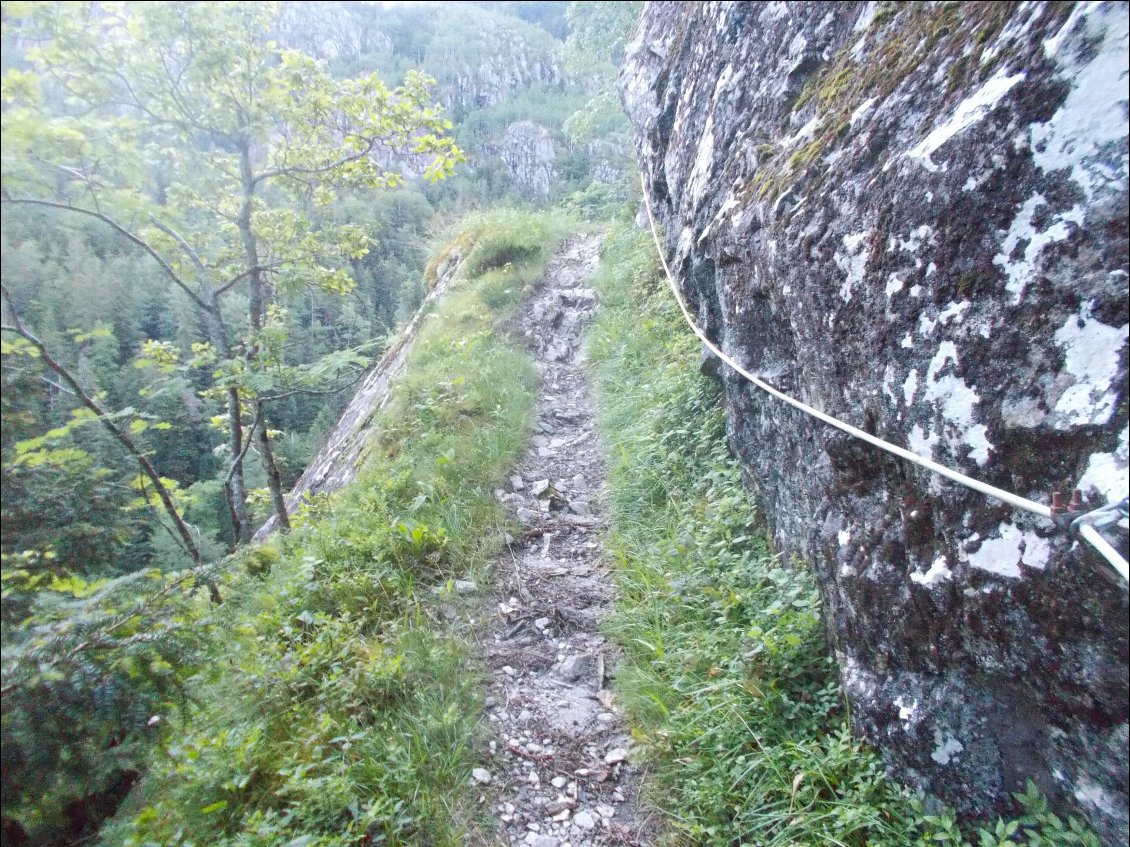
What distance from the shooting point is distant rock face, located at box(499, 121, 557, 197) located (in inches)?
1699

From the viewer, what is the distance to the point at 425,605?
3.97 meters

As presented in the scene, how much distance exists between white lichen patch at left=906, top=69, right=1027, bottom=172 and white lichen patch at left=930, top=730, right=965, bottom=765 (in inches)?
79.5

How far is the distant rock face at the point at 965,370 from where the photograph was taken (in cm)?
162

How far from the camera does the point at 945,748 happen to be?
2.11 m

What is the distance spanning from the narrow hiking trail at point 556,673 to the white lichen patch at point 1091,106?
116 inches

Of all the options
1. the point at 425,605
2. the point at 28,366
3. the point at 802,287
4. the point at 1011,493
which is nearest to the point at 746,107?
the point at 802,287

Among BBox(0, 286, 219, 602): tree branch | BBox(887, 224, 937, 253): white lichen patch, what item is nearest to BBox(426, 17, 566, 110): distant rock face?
BBox(0, 286, 219, 602): tree branch

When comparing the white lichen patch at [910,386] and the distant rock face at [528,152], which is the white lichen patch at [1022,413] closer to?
the white lichen patch at [910,386]

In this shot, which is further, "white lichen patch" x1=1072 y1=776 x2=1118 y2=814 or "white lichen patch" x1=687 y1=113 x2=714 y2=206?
"white lichen patch" x1=687 y1=113 x2=714 y2=206

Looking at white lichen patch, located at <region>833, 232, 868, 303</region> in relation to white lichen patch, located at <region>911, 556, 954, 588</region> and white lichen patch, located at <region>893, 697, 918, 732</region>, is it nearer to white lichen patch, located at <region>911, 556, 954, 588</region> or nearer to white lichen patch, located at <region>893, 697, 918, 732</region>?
white lichen patch, located at <region>911, 556, 954, 588</region>

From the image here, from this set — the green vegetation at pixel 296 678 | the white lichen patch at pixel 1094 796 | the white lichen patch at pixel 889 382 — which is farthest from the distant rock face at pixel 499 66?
the white lichen patch at pixel 1094 796

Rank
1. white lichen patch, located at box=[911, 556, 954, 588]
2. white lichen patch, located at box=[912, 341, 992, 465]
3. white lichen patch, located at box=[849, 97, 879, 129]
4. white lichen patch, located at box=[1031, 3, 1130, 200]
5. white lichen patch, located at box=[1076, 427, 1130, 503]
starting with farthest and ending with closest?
white lichen patch, located at box=[849, 97, 879, 129]
white lichen patch, located at box=[911, 556, 954, 588]
white lichen patch, located at box=[912, 341, 992, 465]
white lichen patch, located at box=[1031, 3, 1130, 200]
white lichen patch, located at box=[1076, 427, 1130, 503]

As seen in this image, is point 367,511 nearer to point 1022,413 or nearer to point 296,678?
point 296,678

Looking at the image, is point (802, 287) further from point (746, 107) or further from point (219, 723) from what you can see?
point (219, 723)
